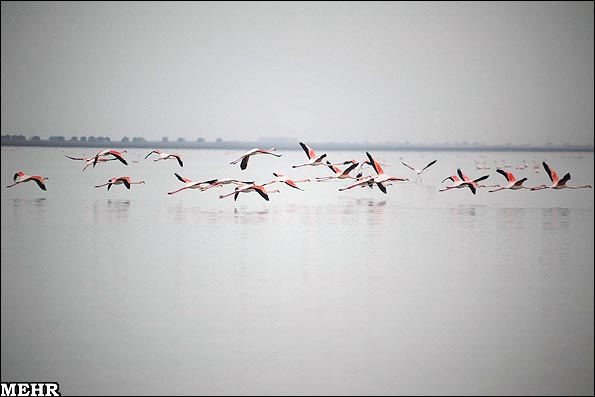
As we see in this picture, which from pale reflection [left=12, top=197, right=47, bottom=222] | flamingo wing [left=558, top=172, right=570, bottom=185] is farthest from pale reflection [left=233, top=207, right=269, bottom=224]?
flamingo wing [left=558, top=172, right=570, bottom=185]

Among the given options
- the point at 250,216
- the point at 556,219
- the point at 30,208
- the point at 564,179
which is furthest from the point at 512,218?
the point at 30,208

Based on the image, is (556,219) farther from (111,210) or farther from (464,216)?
(111,210)

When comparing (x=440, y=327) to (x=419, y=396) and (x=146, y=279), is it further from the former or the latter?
(x=146, y=279)

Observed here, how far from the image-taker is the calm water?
657cm

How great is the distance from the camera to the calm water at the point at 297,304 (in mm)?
6566

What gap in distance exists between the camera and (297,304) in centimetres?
885

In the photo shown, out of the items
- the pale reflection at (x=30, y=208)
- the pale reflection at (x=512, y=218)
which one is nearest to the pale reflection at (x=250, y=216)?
the pale reflection at (x=30, y=208)

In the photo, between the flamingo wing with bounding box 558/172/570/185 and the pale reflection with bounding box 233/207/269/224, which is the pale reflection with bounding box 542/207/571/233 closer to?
the flamingo wing with bounding box 558/172/570/185

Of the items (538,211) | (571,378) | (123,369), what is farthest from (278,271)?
(538,211)

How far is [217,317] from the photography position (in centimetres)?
823

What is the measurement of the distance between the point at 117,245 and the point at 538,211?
11.7 meters

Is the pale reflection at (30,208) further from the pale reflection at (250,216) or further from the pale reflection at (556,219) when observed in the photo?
the pale reflection at (556,219)

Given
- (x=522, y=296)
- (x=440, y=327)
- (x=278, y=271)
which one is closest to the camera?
(x=440, y=327)

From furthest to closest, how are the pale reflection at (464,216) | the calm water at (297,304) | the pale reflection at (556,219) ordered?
the pale reflection at (464,216) < the pale reflection at (556,219) < the calm water at (297,304)
